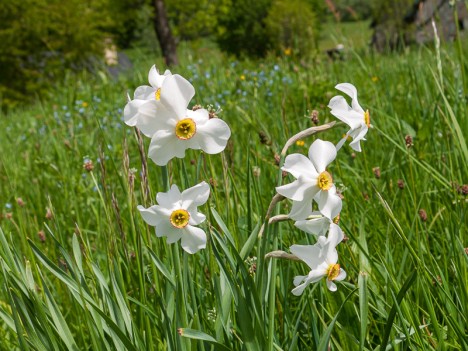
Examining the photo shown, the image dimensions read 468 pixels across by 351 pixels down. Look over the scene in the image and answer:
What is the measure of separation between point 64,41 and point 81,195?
1067 centimetres

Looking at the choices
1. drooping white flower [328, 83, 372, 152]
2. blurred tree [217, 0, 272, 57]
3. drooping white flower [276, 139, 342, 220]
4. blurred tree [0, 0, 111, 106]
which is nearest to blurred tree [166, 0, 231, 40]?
blurred tree [0, 0, 111, 106]

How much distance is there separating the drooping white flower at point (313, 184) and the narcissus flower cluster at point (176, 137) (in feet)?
0.39

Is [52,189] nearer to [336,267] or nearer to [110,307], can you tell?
[110,307]

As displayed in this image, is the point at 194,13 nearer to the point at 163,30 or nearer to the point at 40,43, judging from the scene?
the point at 163,30

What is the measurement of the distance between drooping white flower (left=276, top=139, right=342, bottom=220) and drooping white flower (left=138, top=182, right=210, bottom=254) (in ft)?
0.50

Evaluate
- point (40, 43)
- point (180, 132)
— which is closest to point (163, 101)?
point (180, 132)

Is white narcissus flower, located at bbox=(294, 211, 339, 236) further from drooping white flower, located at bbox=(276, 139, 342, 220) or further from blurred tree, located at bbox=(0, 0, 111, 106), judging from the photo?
blurred tree, located at bbox=(0, 0, 111, 106)

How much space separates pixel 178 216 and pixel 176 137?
13 cm

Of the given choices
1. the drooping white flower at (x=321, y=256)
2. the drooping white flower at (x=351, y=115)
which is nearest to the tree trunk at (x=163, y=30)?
the drooping white flower at (x=351, y=115)

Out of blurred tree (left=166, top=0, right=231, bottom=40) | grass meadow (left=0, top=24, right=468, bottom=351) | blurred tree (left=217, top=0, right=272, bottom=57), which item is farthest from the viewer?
blurred tree (left=217, top=0, right=272, bottom=57)

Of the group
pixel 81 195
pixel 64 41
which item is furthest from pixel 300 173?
pixel 64 41

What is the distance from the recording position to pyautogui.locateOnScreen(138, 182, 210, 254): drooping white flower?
94 centimetres

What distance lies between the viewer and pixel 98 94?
657 centimetres

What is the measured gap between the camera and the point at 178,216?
0.95 meters
